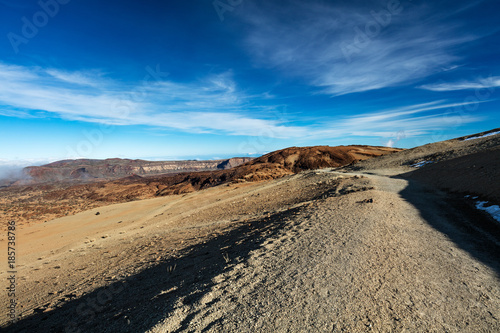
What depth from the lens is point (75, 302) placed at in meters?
6.75

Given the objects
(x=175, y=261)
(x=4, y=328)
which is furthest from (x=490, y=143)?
(x=4, y=328)

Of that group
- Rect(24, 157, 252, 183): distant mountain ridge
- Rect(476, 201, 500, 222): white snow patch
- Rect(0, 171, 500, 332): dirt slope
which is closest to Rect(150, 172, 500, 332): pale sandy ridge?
Rect(0, 171, 500, 332): dirt slope

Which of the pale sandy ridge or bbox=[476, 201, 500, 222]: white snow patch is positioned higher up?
bbox=[476, 201, 500, 222]: white snow patch

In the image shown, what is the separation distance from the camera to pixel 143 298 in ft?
18.3

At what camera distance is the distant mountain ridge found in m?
127

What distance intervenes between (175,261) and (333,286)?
229 inches

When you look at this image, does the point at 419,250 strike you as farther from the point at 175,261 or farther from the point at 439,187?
the point at 439,187

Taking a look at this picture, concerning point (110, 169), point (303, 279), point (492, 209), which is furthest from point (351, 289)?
point (110, 169)

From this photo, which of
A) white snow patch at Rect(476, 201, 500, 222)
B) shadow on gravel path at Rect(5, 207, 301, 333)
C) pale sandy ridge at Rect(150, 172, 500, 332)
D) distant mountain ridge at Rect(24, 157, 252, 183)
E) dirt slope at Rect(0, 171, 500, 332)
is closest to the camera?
pale sandy ridge at Rect(150, 172, 500, 332)

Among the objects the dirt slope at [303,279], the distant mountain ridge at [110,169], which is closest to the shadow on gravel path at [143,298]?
the dirt slope at [303,279]

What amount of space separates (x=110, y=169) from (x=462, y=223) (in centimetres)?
16593

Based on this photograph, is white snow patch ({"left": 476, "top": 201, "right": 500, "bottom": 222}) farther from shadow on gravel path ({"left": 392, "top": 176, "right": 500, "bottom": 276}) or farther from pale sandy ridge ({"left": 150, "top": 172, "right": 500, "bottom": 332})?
pale sandy ridge ({"left": 150, "top": 172, "right": 500, "bottom": 332})

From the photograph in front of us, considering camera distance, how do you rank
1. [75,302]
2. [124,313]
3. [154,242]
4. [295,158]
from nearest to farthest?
[124,313]
[75,302]
[154,242]
[295,158]

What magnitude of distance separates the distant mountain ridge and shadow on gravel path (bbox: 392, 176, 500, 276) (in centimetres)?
13760
